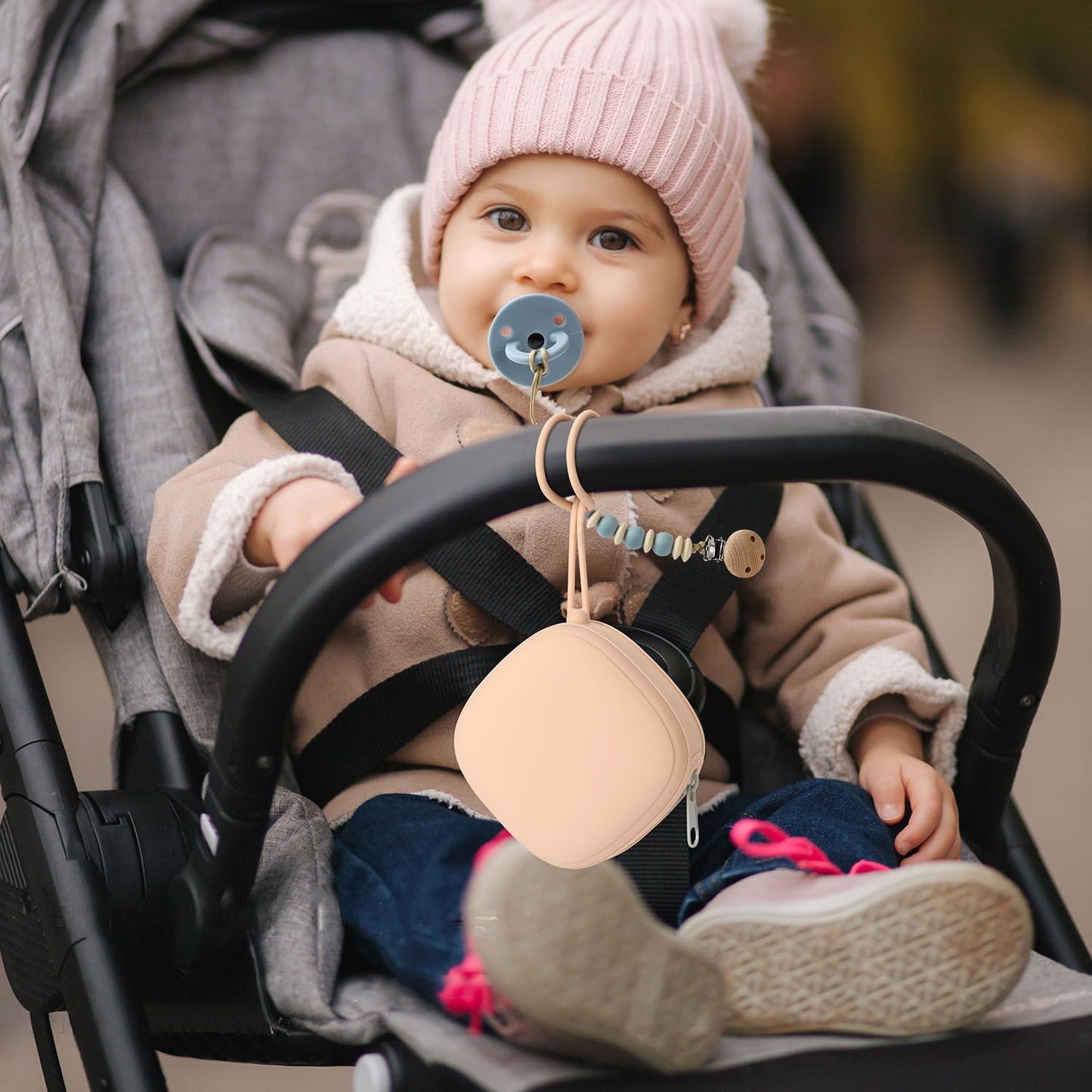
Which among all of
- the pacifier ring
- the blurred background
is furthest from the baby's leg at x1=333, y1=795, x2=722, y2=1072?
the blurred background

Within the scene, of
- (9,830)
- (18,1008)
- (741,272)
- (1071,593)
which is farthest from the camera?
(1071,593)

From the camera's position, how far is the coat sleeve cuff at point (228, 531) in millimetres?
803

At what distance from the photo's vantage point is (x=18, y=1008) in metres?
1.56

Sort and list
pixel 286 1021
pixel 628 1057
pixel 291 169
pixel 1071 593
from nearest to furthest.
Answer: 1. pixel 628 1057
2. pixel 286 1021
3. pixel 291 169
4. pixel 1071 593

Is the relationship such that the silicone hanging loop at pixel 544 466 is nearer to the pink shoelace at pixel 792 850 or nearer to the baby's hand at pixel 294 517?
the baby's hand at pixel 294 517

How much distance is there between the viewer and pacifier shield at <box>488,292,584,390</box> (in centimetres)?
89

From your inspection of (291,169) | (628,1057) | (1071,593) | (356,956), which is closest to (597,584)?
(356,956)

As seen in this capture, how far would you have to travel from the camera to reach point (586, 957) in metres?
0.56

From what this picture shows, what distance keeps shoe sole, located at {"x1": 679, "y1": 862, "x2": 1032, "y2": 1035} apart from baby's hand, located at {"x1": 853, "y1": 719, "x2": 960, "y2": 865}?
231mm

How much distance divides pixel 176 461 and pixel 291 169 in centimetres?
39

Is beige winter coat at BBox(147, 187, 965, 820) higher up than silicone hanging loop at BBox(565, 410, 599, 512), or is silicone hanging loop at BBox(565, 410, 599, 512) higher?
silicone hanging loop at BBox(565, 410, 599, 512)

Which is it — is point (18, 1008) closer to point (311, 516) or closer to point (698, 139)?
point (311, 516)

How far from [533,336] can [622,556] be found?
184mm

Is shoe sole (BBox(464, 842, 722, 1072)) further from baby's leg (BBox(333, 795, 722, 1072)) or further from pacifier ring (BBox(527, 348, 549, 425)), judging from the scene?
pacifier ring (BBox(527, 348, 549, 425))
